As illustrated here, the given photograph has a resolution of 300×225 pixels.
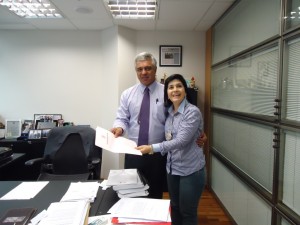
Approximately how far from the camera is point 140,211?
1174mm

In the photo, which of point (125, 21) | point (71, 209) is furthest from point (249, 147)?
point (125, 21)

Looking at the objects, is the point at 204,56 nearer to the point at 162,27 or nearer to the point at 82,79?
the point at 162,27

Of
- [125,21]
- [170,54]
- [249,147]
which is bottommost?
[249,147]

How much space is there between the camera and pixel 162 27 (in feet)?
11.9

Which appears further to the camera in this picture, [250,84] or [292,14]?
[250,84]

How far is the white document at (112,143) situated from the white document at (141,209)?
10.7 inches

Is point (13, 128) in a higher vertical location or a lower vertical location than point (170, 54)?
lower

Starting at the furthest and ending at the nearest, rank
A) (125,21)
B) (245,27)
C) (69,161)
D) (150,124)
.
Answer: (125,21), (69,161), (245,27), (150,124)

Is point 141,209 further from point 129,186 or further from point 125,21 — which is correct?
point 125,21

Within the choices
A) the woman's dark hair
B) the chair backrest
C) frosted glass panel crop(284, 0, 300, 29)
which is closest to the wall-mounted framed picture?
the chair backrest

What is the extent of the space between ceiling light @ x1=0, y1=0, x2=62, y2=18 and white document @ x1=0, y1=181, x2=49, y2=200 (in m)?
2.07

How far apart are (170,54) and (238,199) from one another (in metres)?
2.36

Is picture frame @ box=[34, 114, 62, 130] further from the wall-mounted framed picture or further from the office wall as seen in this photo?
the wall-mounted framed picture

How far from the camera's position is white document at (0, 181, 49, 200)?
143 centimetres
